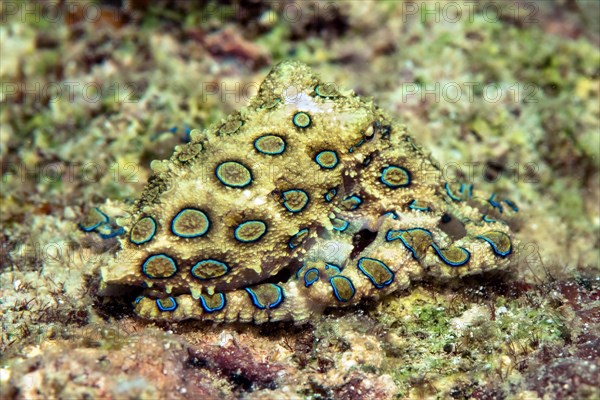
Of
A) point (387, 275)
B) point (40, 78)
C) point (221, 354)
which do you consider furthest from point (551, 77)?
point (40, 78)

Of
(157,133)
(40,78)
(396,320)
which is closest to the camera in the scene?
(396,320)

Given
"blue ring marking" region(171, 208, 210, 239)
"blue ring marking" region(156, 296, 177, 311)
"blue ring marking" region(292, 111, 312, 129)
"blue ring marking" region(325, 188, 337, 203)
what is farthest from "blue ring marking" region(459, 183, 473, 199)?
"blue ring marking" region(156, 296, 177, 311)

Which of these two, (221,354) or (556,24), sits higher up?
(556,24)

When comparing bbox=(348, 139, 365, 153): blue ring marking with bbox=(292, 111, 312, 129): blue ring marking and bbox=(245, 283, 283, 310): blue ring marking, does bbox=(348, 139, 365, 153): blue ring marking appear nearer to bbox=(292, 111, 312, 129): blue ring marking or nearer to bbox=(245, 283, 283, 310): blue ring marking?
bbox=(292, 111, 312, 129): blue ring marking

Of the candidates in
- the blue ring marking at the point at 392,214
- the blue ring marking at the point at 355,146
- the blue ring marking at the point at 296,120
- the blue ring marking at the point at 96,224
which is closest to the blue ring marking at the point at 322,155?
the blue ring marking at the point at 355,146

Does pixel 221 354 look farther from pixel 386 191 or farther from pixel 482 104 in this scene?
pixel 482 104

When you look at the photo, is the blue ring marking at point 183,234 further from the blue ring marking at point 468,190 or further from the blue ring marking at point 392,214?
the blue ring marking at point 468,190

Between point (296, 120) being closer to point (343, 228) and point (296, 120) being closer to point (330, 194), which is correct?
point (330, 194)

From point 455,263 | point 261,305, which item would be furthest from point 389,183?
point 261,305
